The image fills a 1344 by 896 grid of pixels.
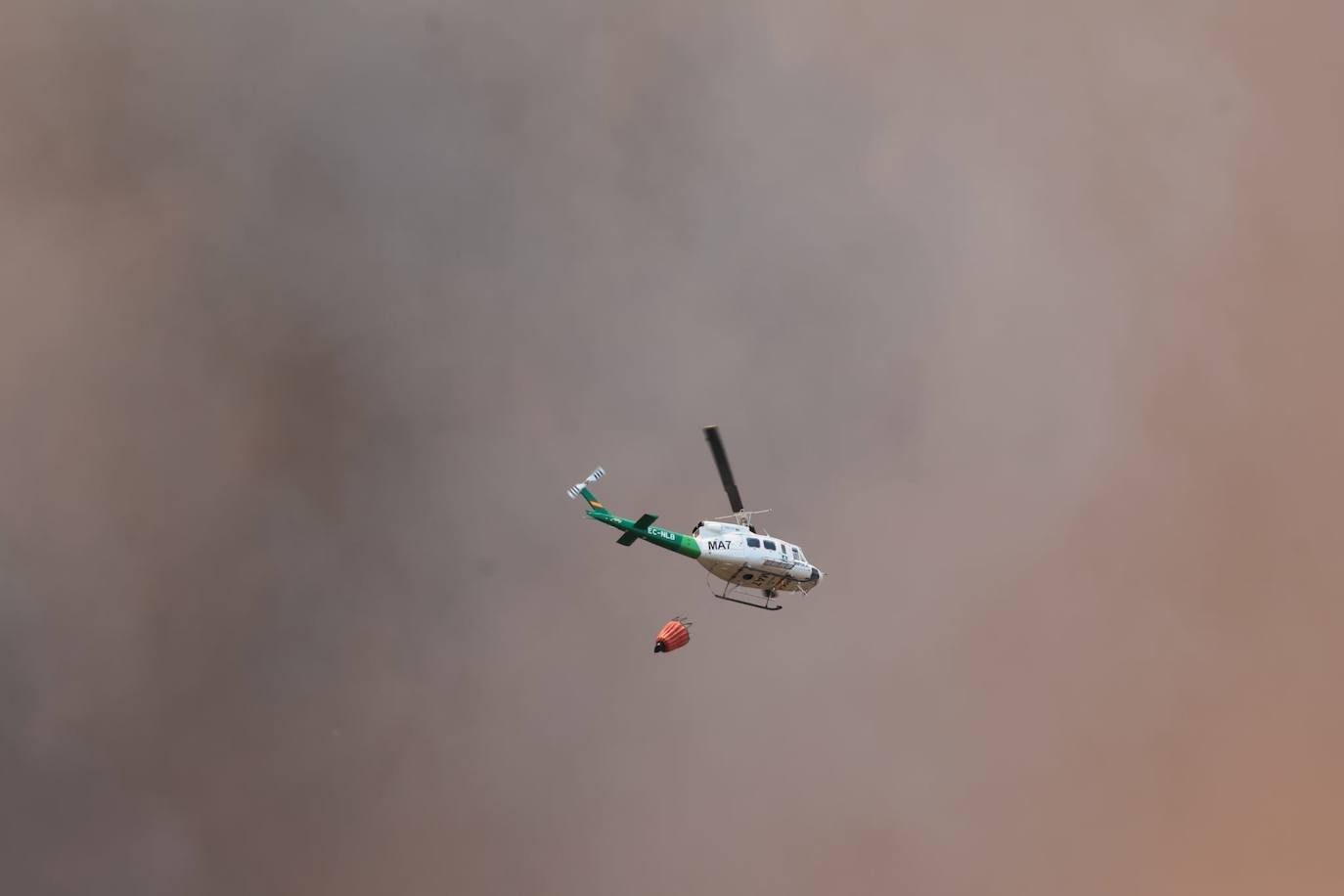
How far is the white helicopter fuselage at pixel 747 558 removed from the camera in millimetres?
27141

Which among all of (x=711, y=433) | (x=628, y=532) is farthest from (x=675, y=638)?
(x=711, y=433)

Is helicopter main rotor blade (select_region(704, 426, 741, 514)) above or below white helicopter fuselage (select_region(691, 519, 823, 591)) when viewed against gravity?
above

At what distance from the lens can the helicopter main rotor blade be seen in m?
26.1

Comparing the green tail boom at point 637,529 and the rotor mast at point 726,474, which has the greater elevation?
the rotor mast at point 726,474

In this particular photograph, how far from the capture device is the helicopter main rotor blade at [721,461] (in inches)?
1028

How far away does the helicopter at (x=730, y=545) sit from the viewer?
2600 cm

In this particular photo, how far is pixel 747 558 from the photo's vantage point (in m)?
27.5

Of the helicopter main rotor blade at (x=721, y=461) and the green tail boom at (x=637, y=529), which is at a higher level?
the helicopter main rotor blade at (x=721, y=461)

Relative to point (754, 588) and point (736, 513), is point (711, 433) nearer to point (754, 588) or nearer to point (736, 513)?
point (736, 513)

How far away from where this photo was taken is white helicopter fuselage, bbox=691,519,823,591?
27141mm

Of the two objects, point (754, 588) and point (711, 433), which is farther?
point (754, 588)

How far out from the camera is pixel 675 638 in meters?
26.0

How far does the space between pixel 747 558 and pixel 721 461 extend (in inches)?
89.9

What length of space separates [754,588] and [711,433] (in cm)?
448
